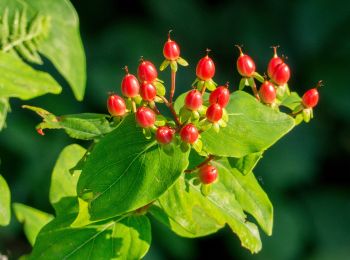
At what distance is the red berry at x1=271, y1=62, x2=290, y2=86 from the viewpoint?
121 cm

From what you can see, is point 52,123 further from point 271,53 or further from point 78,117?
point 271,53

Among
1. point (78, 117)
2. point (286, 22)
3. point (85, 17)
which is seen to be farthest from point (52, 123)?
point (286, 22)

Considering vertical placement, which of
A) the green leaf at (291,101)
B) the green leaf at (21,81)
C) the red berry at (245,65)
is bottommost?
the green leaf at (291,101)

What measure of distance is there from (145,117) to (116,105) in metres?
0.07

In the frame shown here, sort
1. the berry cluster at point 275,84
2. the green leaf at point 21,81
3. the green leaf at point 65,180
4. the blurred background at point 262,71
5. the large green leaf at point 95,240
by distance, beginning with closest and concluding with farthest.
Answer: the green leaf at point 21,81
the berry cluster at point 275,84
the large green leaf at point 95,240
the green leaf at point 65,180
the blurred background at point 262,71

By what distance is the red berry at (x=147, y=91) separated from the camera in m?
1.13

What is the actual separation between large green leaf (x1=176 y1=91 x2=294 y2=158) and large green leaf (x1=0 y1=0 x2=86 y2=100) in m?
0.21

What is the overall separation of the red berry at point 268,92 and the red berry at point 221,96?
0.07 meters

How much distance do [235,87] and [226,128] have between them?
1.67 metres

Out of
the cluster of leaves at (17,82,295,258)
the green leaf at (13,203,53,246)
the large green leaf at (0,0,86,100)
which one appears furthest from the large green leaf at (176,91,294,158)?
the green leaf at (13,203,53,246)

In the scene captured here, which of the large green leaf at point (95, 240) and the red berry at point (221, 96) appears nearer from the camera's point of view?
the red berry at point (221, 96)

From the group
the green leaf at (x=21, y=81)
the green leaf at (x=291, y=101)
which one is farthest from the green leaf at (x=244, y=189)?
the green leaf at (x=21, y=81)

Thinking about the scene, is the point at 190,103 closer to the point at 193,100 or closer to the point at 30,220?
the point at 193,100

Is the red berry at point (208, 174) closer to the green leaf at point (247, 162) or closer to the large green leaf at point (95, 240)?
the green leaf at point (247, 162)
